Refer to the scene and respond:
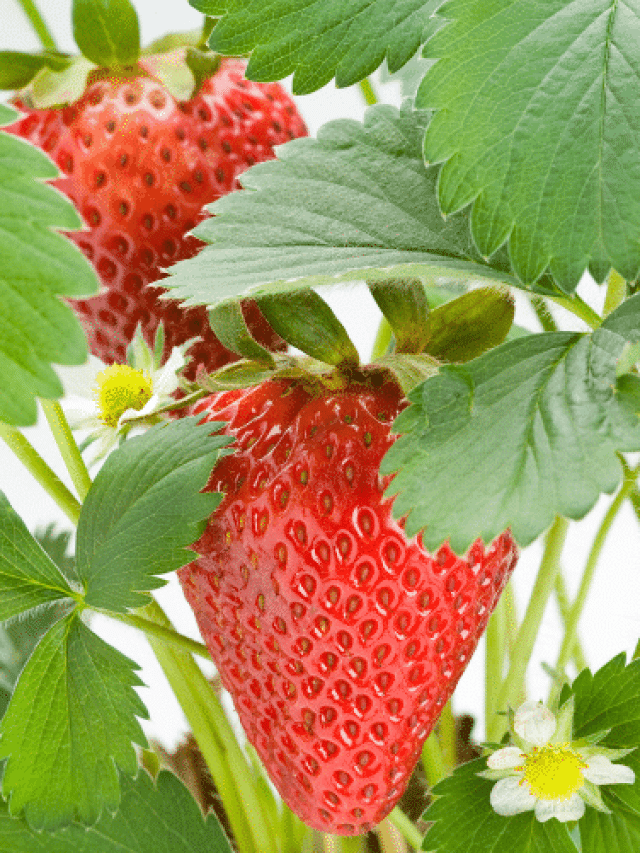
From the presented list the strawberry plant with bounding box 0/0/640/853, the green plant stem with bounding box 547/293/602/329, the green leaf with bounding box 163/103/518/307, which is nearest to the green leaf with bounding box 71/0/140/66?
the strawberry plant with bounding box 0/0/640/853

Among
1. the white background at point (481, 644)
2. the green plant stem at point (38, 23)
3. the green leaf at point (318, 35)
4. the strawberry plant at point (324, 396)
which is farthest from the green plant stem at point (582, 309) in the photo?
the green plant stem at point (38, 23)

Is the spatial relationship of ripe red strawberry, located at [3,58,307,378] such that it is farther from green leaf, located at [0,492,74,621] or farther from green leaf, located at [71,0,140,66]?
green leaf, located at [0,492,74,621]

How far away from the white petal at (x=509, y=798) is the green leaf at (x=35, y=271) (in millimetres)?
282

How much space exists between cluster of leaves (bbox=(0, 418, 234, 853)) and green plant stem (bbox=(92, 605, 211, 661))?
0.01m

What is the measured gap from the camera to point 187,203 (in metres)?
0.50

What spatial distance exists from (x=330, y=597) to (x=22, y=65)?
0.30m

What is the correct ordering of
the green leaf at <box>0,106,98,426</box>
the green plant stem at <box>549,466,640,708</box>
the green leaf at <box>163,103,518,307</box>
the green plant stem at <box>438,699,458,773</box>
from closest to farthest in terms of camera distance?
the green leaf at <box>0,106,98,426</box> → the green leaf at <box>163,103,518,307</box> → the green plant stem at <box>549,466,640,708</box> → the green plant stem at <box>438,699,458,773</box>

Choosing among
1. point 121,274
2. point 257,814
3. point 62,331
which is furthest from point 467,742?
point 62,331

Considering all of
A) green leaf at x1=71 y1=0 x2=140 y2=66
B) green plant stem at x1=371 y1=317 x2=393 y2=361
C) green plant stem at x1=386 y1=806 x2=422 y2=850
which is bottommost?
green plant stem at x1=386 y1=806 x2=422 y2=850

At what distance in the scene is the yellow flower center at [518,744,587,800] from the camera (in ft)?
1.51

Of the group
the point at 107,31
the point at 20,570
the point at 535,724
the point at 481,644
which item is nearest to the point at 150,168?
the point at 107,31

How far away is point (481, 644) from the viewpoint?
860mm

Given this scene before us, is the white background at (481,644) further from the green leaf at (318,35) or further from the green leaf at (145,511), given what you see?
the green leaf at (318,35)

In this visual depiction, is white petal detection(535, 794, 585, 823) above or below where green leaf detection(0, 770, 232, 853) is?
below
